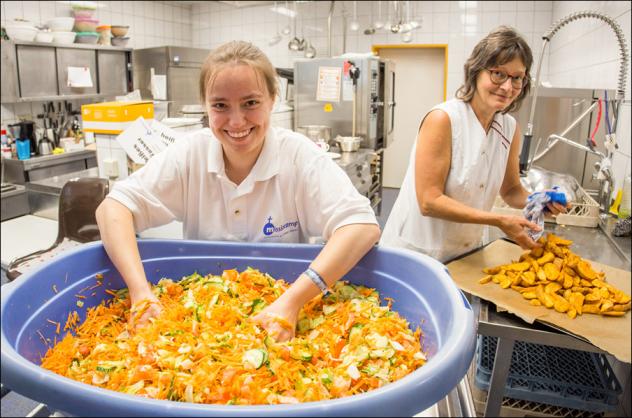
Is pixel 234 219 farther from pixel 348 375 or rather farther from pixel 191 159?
pixel 348 375

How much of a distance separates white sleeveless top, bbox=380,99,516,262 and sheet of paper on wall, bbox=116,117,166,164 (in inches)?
33.2

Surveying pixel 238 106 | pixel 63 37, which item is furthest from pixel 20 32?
pixel 238 106

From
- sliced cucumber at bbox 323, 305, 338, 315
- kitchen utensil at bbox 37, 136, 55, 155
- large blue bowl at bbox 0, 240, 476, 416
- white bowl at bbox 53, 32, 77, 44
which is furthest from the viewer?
white bowl at bbox 53, 32, 77, 44

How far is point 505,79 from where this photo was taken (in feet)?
3.27

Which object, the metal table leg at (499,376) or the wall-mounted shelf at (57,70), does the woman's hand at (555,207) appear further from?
the wall-mounted shelf at (57,70)

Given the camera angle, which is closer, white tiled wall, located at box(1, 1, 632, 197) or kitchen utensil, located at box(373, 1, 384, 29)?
white tiled wall, located at box(1, 1, 632, 197)

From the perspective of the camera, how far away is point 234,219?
45.1 inches

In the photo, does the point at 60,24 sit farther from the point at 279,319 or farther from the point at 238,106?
the point at 279,319

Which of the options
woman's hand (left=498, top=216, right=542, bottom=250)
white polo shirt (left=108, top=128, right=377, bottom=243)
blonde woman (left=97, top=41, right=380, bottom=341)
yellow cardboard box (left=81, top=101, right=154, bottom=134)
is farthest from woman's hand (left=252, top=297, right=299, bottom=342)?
yellow cardboard box (left=81, top=101, right=154, bottom=134)

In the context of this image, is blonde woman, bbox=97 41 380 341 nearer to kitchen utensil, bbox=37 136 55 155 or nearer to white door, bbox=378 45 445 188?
white door, bbox=378 45 445 188

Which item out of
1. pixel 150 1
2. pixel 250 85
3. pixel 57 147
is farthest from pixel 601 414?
pixel 150 1

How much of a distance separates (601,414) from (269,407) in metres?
0.94

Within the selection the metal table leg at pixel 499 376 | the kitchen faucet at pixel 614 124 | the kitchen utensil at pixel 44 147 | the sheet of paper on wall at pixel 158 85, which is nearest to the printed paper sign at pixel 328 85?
the kitchen faucet at pixel 614 124

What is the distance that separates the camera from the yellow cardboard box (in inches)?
71.9
